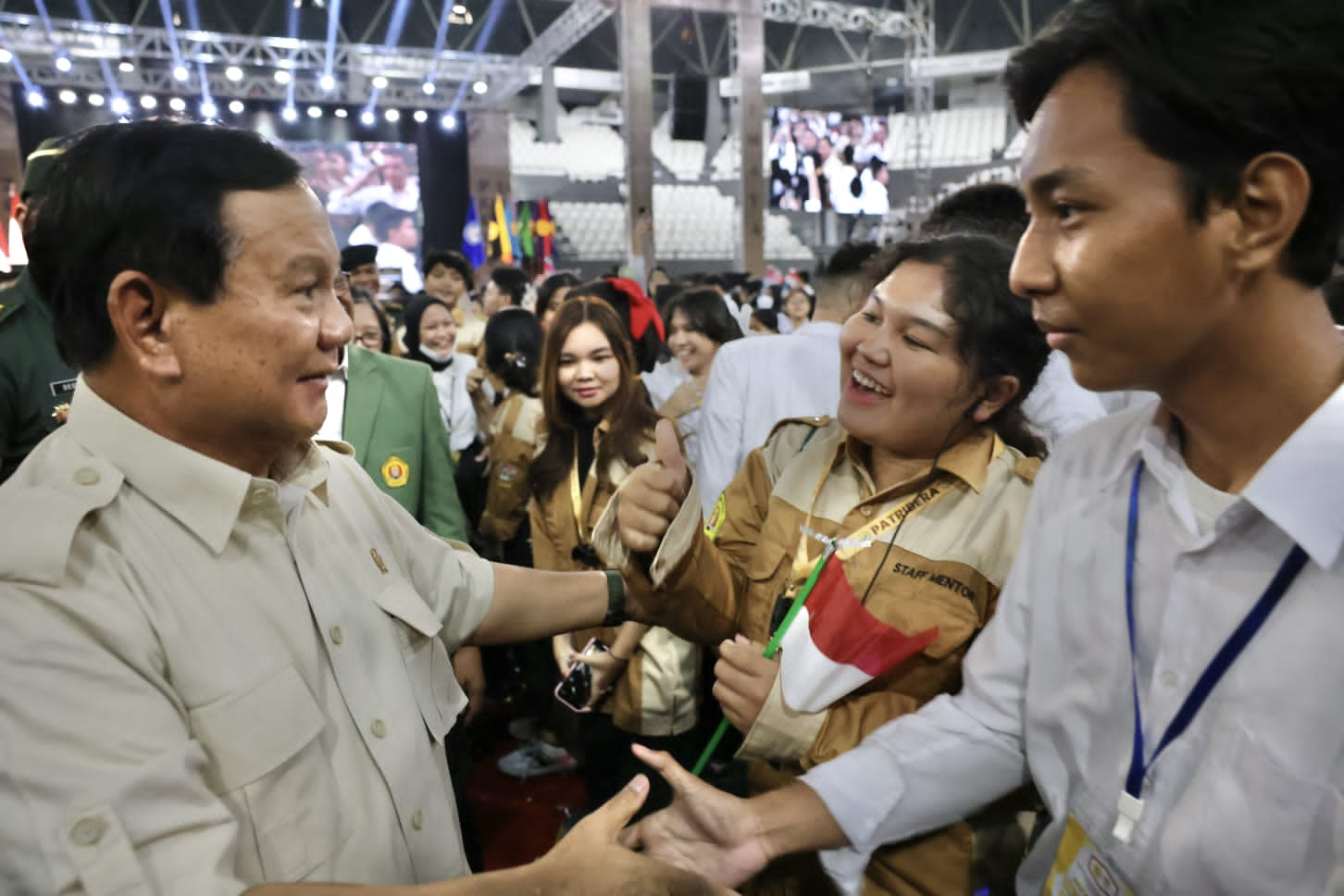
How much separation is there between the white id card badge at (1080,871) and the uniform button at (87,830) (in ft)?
3.65

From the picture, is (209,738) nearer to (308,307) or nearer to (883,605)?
(308,307)

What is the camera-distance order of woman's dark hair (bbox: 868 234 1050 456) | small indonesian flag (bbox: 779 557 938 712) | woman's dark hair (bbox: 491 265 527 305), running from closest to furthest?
small indonesian flag (bbox: 779 557 938 712) < woman's dark hair (bbox: 868 234 1050 456) < woman's dark hair (bbox: 491 265 527 305)

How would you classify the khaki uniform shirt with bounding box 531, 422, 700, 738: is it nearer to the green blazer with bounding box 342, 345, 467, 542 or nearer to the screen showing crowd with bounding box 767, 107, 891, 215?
the green blazer with bounding box 342, 345, 467, 542

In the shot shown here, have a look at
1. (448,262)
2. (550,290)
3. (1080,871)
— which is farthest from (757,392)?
(448,262)

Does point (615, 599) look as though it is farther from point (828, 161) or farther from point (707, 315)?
point (828, 161)

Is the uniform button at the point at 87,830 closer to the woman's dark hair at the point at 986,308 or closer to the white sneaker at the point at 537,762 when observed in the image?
the woman's dark hair at the point at 986,308

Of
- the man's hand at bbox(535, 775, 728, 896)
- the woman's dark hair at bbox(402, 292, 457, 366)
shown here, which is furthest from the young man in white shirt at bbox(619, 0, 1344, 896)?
the woman's dark hair at bbox(402, 292, 457, 366)

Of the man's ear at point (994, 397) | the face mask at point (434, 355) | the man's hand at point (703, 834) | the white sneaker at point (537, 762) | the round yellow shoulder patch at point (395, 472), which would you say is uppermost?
the man's ear at point (994, 397)

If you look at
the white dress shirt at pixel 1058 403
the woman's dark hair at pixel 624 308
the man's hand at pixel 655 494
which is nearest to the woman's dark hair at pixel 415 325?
the woman's dark hair at pixel 624 308

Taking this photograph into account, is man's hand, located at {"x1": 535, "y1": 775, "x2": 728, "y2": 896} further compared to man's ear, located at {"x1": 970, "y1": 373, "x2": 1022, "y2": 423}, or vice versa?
man's ear, located at {"x1": 970, "y1": 373, "x2": 1022, "y2": 423}

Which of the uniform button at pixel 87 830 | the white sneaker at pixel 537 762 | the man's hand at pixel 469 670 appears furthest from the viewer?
the white sneaker at pixel 537 762

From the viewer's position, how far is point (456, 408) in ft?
14.4

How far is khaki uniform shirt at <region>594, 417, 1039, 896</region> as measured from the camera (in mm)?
1425

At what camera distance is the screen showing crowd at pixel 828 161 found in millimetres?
17156
